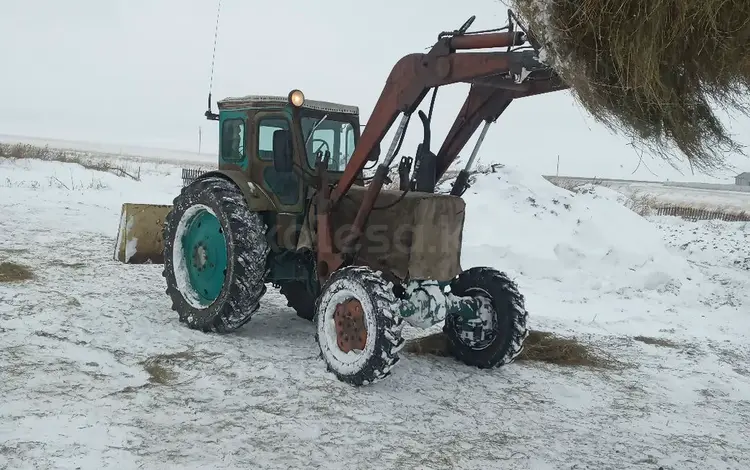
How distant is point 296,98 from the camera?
5.83m

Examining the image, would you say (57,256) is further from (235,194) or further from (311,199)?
(311,199)

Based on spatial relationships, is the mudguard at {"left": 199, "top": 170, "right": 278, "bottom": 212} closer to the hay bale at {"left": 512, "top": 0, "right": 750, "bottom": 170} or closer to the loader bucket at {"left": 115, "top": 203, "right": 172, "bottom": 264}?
the loader bucket at {"left": 115, "top": 203, "right": 172, "bottom": 264}

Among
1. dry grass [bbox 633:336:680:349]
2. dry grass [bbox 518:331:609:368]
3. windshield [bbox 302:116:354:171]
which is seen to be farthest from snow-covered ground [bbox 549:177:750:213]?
windshield [bbox 302:116:354:171]

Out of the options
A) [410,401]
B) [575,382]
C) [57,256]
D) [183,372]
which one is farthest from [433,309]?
[57,256]

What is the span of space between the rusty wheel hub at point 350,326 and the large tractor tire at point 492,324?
1.24 meters

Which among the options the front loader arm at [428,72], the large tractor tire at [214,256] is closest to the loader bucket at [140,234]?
the large tractor tire at [214,256]

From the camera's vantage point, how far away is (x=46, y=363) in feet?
15.8

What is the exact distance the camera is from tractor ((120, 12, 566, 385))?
4781mm

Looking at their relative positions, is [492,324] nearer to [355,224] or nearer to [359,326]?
[359,326]

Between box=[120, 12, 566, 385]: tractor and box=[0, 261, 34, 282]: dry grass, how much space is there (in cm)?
210

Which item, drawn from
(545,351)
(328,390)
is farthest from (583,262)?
(328,390)

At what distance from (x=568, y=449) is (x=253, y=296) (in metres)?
3.09

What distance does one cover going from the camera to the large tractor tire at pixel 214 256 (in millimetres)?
5797

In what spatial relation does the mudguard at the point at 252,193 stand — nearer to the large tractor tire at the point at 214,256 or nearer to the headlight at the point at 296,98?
the large tractor tire at the point at 214,256
